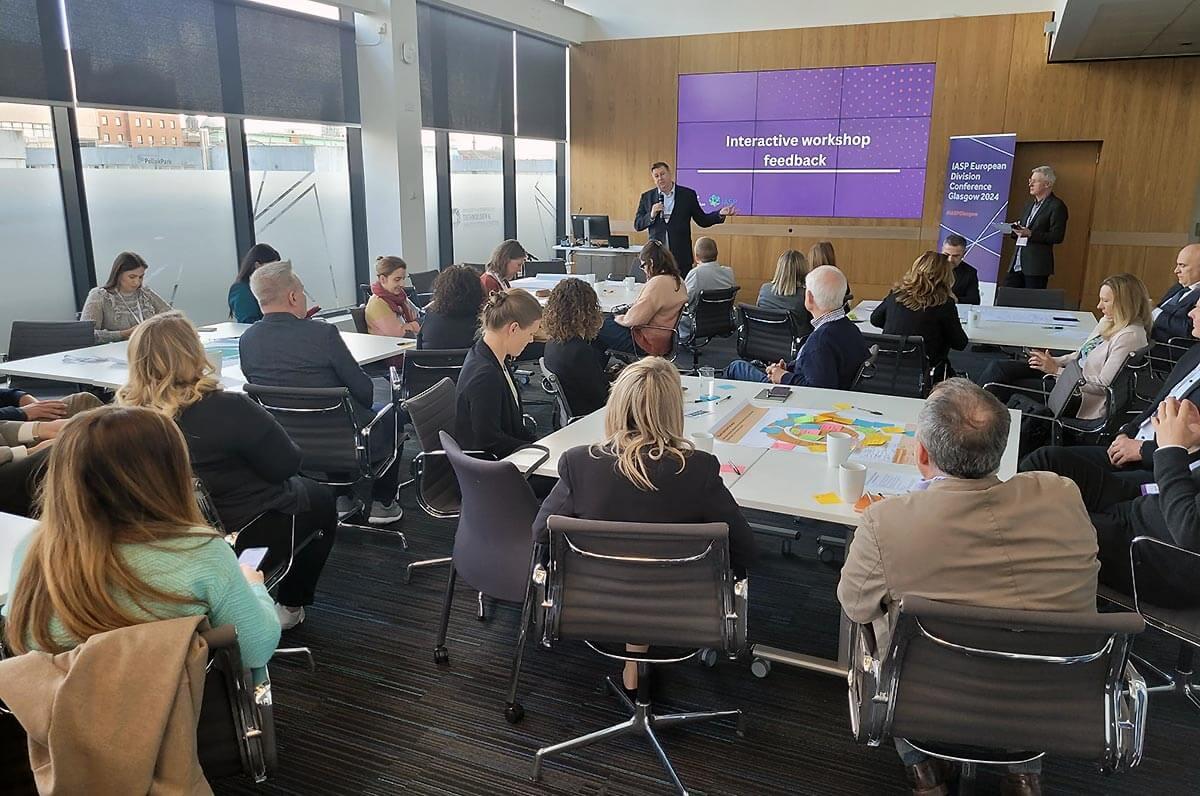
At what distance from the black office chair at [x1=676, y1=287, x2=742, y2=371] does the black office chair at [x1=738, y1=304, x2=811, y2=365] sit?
0.93 meters

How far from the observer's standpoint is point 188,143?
695 cm

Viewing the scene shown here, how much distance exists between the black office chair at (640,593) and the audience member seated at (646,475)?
0.11 m

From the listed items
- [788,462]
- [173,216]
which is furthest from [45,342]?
[788,462]

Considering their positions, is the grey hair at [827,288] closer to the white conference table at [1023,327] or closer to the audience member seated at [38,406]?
the white conference table at [1023,327]

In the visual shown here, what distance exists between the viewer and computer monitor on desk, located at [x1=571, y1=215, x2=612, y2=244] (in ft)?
33.4

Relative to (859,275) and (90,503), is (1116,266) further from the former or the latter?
(90,503)

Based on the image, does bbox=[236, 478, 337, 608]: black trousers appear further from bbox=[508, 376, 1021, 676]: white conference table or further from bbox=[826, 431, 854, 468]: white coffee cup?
bbox=[826, 431, 854, 468]: white coffee cup

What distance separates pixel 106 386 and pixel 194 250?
3451 mm

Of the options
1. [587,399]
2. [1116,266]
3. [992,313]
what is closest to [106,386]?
[587,399]

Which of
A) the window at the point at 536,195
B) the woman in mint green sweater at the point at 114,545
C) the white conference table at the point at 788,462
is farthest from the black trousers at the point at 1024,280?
the woman in mint green sweater at the point at 114,545

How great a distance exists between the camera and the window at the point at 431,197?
9.43 metres

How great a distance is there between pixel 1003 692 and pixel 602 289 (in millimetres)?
5887

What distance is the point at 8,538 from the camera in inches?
89.7

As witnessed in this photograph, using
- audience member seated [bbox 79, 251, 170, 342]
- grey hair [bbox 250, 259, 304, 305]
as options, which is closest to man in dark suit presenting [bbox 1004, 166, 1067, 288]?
grey hair [bbox 250, 259, 304, 305]
